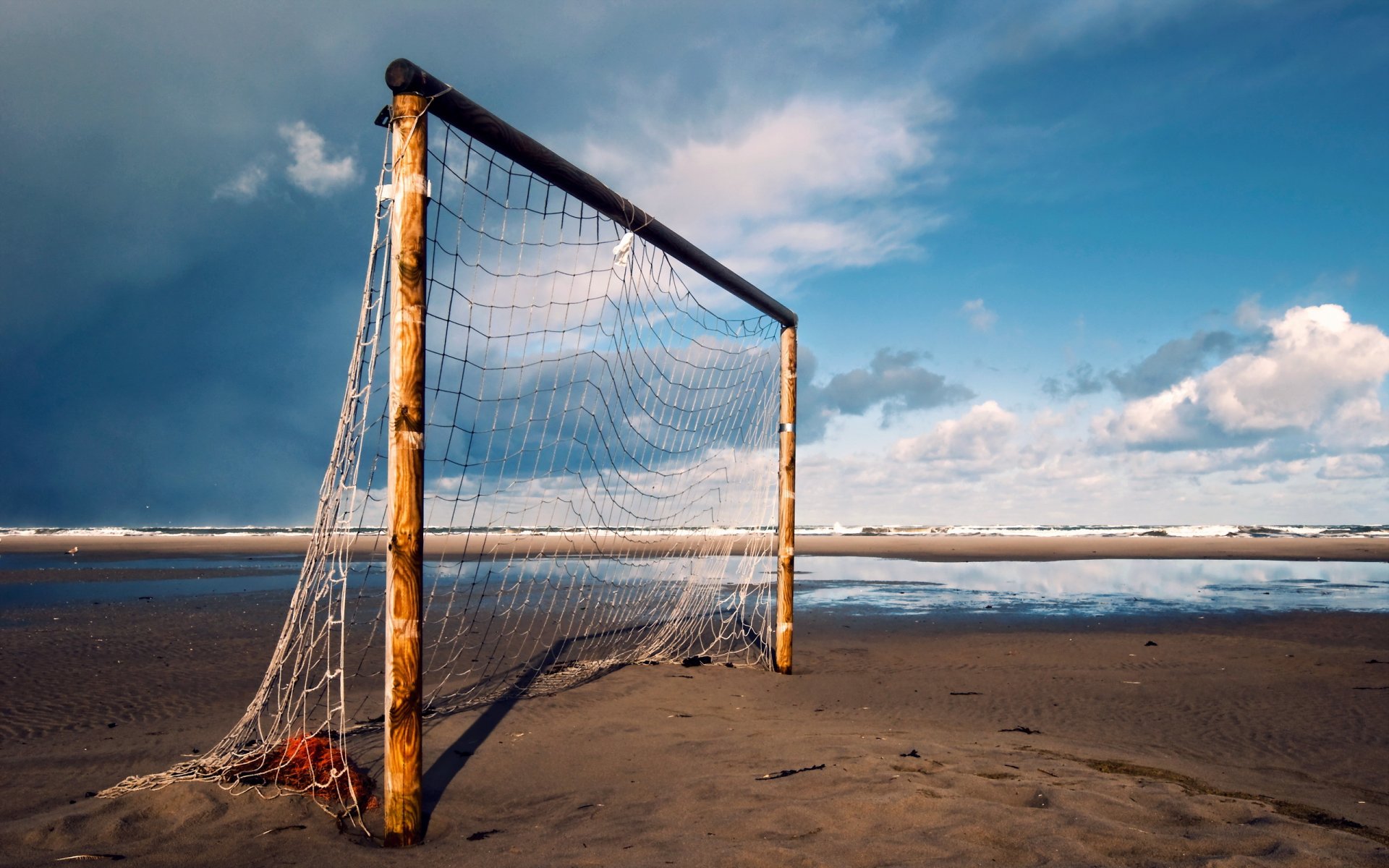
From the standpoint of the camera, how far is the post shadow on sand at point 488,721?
13.2 feet

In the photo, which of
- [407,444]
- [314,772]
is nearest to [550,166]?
[407,444]

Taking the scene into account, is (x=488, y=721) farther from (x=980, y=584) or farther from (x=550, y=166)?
(x=980, y=584)

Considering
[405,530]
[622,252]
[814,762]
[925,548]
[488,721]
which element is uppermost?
[622,252]

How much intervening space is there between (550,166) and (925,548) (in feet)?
104

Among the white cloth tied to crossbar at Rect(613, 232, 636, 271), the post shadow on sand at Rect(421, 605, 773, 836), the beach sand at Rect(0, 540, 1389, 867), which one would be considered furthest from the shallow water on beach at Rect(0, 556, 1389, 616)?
the white cloth tied to crossbar at Rect(613, 232, 636, 271)

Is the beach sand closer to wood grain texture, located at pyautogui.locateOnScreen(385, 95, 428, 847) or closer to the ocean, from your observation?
wood grain texture, located at pyautogui.locateOnScreen(385, 95, 428, 847)

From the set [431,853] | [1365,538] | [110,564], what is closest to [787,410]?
[431,853]

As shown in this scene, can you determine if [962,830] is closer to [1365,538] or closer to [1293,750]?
[1293,750]

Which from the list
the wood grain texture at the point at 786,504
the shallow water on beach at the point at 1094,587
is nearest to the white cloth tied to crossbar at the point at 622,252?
the wood grain texture at the point at 786,504

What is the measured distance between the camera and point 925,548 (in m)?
33.5

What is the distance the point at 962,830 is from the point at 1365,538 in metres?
48.6

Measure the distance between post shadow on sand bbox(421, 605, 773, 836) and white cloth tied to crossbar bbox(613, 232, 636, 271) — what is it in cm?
339

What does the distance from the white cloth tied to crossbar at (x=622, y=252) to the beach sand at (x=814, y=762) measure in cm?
334

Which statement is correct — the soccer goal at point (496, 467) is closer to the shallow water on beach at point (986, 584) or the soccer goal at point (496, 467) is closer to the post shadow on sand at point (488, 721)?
Answer: the post shadow on sand at point (488, 721)
